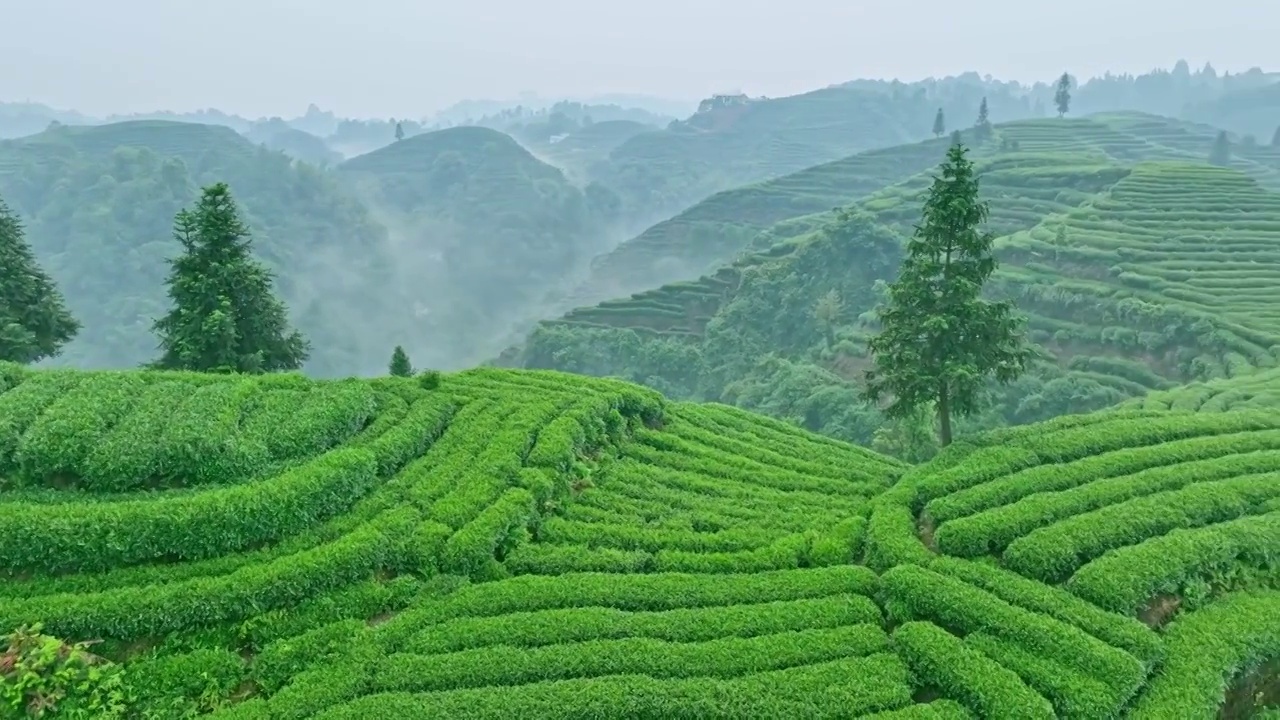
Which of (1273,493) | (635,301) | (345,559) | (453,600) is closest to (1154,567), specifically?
(1273,493)

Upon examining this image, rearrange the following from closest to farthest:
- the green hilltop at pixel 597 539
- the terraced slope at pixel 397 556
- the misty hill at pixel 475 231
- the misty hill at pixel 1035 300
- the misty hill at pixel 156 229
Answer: the green hilltop at pixel 597 539, the terraced slope at pixel 397 556, the misty hill at pixel 1035 300, the misty hill at pixel 156 229, the misty hill at pixel 475 231

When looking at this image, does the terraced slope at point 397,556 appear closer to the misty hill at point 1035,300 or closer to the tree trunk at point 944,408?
the tree trunk at point 944,408

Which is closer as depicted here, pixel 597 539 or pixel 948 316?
pixel 597 539

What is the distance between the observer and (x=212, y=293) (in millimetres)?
24016

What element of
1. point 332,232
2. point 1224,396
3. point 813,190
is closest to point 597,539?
point 1224,396

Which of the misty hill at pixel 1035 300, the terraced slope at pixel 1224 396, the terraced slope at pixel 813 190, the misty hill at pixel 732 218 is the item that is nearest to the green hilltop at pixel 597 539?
the terraced slope at pixel 1224 396

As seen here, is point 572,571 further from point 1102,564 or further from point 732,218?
point 732,218

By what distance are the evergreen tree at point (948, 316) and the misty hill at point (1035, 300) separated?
86.8 ft

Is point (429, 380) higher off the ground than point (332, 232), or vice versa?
point (332, 232)

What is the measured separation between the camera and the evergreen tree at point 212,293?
23.7m

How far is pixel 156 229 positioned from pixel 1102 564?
5906 inches

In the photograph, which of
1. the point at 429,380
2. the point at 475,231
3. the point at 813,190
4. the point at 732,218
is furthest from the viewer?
the point at 475,231

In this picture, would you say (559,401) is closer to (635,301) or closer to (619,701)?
(619,701)

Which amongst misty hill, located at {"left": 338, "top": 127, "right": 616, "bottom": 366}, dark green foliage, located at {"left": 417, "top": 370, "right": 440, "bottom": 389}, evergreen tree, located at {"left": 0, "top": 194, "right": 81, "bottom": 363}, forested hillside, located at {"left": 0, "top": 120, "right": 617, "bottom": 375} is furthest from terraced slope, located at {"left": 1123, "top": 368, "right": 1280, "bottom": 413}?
forested hillside, located at {"left": 0, "top": 120, "right": 617, "bottom": 375}
